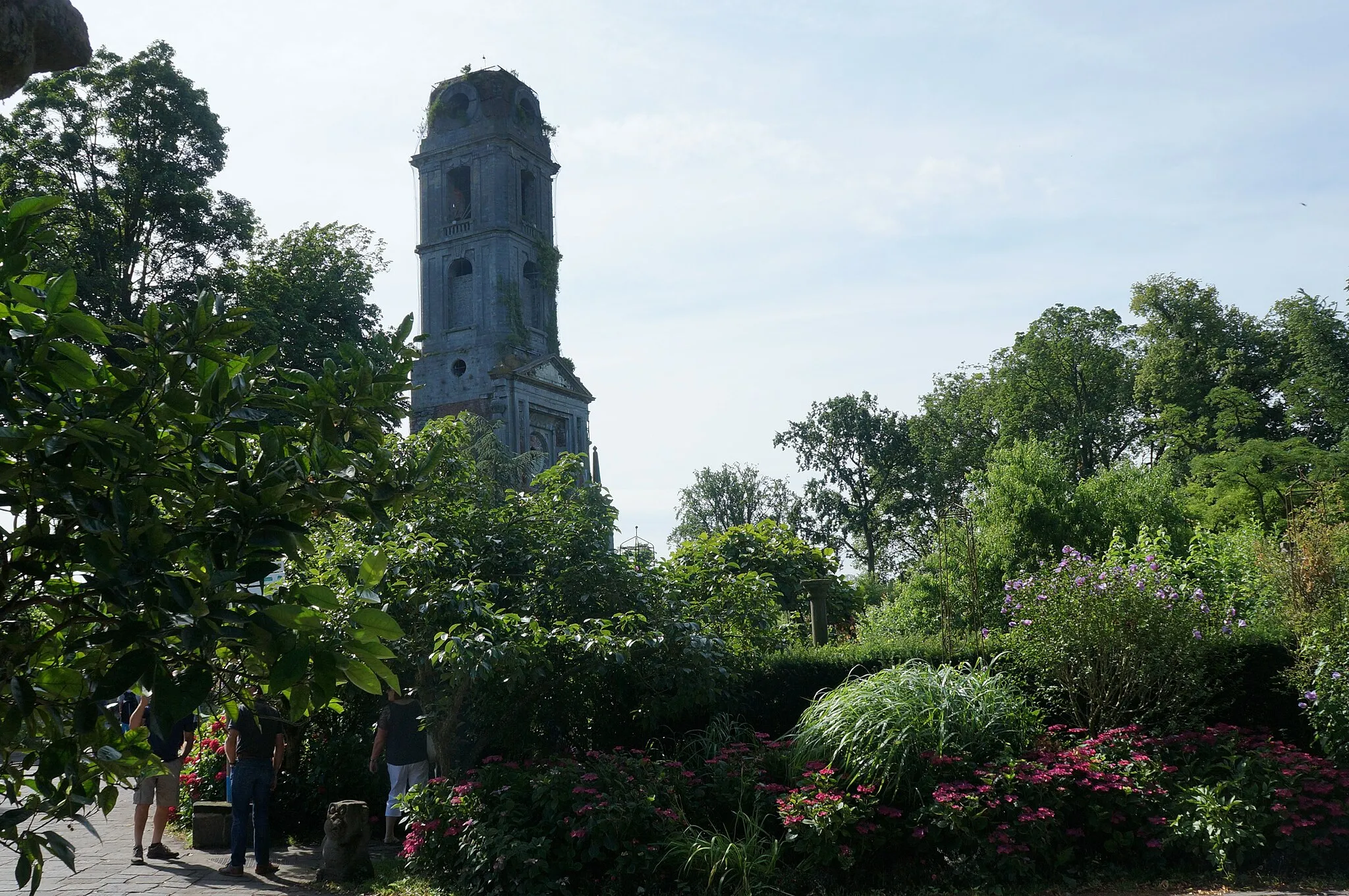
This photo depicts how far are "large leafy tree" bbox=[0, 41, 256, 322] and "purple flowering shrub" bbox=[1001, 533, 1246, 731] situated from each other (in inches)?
795

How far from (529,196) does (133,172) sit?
25626 millimetres

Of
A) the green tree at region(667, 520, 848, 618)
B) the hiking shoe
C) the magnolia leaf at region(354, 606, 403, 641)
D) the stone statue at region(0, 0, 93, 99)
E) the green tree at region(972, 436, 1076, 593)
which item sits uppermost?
the green tree at region(972, 436, 1076, 593)

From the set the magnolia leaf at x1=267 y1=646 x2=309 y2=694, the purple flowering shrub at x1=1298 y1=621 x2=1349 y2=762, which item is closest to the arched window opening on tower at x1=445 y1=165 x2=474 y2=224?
the purple flowering shrub at x1=1298 y1=621 x2=1349 y2=762

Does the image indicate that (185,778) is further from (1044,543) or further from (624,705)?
(1044,543)

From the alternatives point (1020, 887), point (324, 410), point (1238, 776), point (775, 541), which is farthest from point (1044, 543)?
point (324, 410)

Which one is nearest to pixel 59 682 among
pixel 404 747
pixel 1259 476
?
pixel 404 747

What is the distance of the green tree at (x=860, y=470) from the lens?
49938mm

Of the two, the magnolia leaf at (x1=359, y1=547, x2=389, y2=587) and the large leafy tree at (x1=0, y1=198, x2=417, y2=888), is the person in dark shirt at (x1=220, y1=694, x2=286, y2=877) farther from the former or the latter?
the magnolia leaf at (x1=359, y1=547, x2=389, y2=587)

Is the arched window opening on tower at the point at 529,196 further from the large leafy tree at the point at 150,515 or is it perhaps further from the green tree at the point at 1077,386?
the large leafy tree at the point at 150,515

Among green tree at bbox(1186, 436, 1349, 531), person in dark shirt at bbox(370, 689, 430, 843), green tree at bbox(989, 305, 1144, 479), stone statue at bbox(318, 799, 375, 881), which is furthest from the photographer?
green tree at bbox(989, 305, 1144, 479)

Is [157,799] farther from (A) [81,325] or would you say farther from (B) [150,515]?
(A) [81,325]

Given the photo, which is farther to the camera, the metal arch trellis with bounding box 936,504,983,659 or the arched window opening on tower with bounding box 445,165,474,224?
the arched window opening on tower with bounding box 445,165,474,224

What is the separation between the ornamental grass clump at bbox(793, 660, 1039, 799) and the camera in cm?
810

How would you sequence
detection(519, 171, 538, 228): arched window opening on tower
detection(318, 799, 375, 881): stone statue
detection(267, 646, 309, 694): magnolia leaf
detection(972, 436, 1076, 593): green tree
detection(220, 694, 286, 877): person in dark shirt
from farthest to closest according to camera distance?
detection(519, 171, 538, 228): arched window opening on tower, detection(972, 436, 1076, 593): green tree, detection(220, 694, 286, 877): person in dark shirt, detection(318, 799, 375, 881): stone statue, detection(267, 646, 309, 694): magnolia leaf
